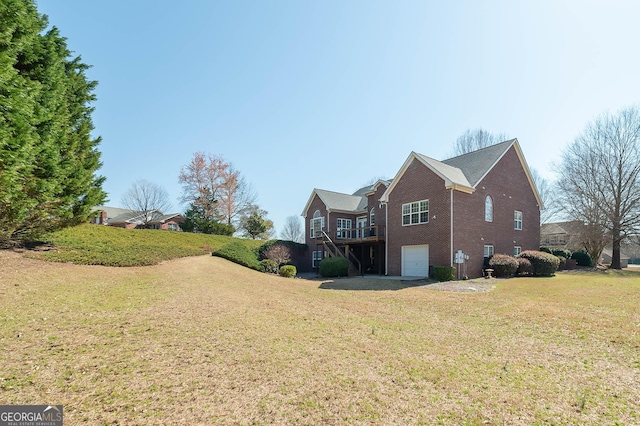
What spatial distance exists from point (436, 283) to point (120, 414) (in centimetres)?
1594

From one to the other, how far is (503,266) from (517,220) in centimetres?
627

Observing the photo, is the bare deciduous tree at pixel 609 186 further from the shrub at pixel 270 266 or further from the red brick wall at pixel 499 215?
the shrub at pixel 270 266

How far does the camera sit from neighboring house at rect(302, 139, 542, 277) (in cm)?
1873

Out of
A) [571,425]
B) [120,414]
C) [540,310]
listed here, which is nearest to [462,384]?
[571,425]

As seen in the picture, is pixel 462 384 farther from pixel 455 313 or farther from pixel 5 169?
pixel 5 169

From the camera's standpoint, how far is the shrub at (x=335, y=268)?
74.5 ft

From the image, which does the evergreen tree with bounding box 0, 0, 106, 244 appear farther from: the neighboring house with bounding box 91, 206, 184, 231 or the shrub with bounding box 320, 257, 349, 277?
the neighboring house with bounding box 91, 206, 184, 231

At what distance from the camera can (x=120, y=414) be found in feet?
11.2

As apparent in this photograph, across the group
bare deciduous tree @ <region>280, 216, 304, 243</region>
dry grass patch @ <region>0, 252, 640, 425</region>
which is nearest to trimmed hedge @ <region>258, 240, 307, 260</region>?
dry grass patch @ <region>0, 252, 640, 425</region>

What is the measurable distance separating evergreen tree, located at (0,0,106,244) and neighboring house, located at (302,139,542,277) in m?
16.7

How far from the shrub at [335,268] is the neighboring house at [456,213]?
1.87 m

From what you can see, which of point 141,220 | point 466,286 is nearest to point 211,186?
point 141,220

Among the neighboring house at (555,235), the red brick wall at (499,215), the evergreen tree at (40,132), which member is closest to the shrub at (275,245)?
the evergreen tree at (40,132)

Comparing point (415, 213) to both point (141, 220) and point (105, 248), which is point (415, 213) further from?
point (141, 220)
